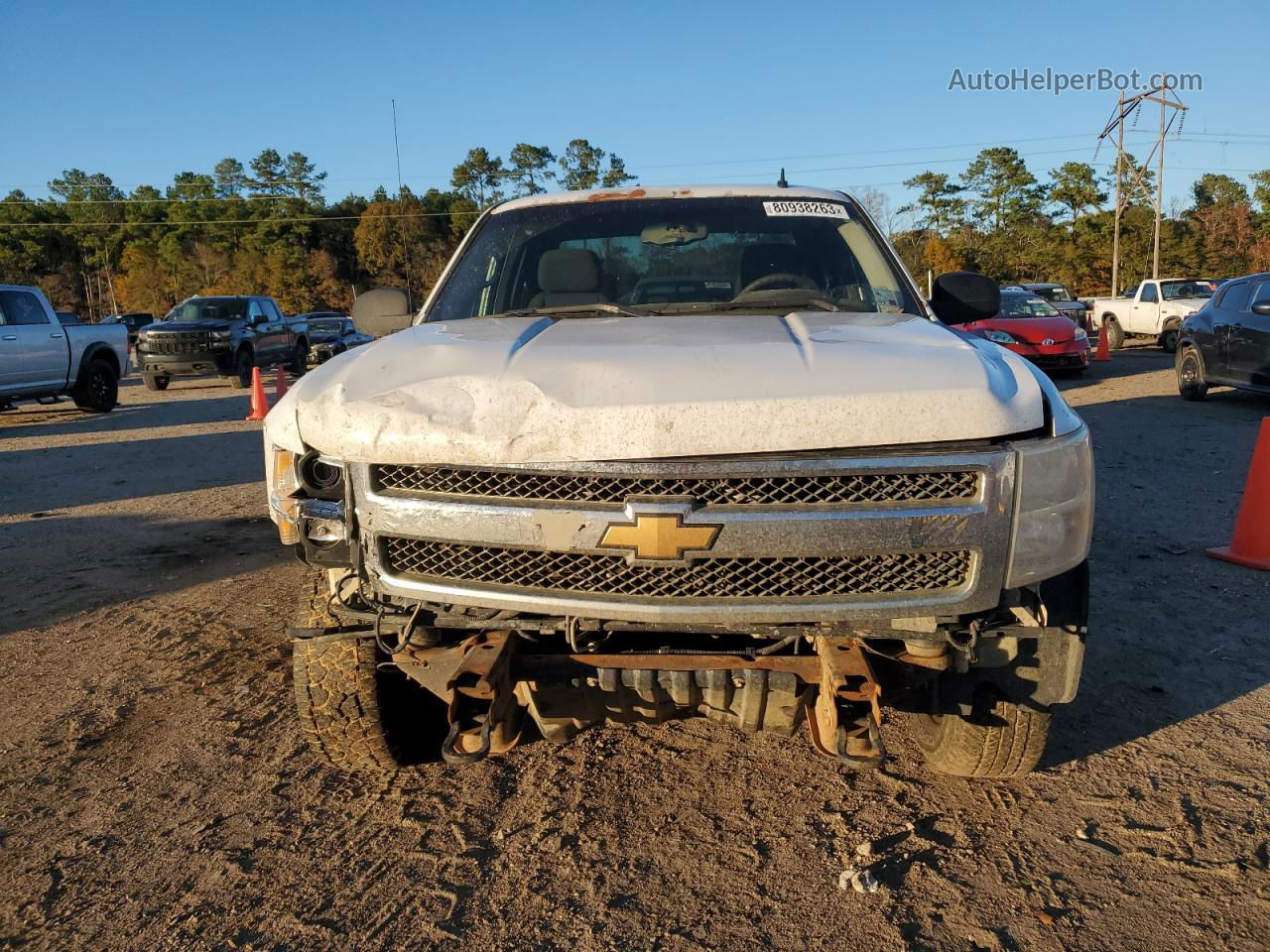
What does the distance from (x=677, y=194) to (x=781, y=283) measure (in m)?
0.71

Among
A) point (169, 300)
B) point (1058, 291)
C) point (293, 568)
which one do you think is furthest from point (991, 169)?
point (293, 568)

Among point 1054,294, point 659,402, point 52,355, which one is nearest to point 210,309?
point 52,355

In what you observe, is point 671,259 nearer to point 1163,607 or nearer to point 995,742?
point 995,742

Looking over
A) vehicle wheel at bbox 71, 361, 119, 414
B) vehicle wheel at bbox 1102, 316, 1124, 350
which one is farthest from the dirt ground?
vehicle wheel at bbox 1102, 316, 1124, 350

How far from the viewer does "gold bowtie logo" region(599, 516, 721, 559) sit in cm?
221

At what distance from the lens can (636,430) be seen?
2207 mm

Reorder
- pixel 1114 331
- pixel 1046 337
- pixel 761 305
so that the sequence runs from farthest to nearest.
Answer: pixel 1114 331 < pixel 1046 337 < pixel 761 305

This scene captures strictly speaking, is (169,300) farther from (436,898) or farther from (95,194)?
(436,898)

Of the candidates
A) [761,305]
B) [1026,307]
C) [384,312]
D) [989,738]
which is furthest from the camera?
[1026,307]

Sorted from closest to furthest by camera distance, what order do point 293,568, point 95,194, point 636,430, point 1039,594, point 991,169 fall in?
point 636,430 → point 1039,594 → point 293,568 → point 991,169 → point 95,194

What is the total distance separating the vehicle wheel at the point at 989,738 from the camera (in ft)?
9.21

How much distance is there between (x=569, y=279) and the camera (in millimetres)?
3691

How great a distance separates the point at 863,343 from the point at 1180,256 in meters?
48.8

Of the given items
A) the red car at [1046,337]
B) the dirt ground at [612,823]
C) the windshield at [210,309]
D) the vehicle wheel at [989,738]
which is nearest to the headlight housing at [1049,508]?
the vehicle wheel at [989,738]
